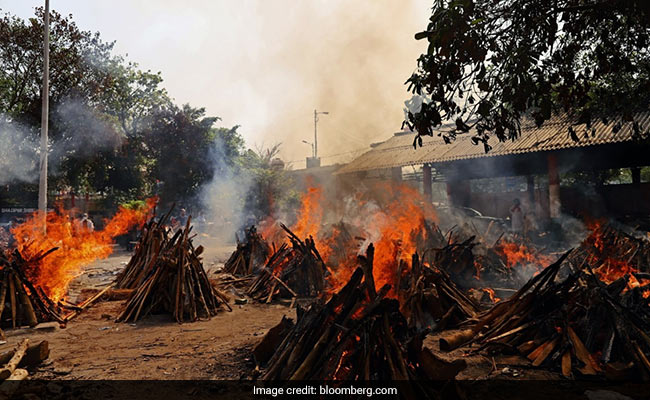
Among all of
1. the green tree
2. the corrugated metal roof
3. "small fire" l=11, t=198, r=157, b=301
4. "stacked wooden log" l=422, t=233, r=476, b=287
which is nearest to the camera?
"small fire" l=11, t=198, r=157, b=301

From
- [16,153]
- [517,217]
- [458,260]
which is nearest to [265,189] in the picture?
[16,153]

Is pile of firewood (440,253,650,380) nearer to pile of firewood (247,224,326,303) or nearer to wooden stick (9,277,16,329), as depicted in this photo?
pile of firewood (247,224,326,303)

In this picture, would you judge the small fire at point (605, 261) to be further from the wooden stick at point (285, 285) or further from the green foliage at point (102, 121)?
the green foliage at point (102, 121)

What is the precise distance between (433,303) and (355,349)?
8.84 feet

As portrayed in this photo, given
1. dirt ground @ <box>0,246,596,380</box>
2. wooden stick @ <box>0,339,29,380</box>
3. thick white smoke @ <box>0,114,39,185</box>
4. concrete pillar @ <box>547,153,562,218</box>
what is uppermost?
thick white smoke @ <box>0,114,39,185</box>

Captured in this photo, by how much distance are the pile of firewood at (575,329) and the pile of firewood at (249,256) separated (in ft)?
24.0

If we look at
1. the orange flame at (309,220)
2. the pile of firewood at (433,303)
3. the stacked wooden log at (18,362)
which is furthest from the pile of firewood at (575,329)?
the orange flame at (309,220)

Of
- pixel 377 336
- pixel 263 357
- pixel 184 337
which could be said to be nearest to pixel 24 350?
pixel 184 337

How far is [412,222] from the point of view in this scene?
432 inches

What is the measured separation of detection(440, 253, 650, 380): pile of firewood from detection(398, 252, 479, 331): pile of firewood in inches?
24.6

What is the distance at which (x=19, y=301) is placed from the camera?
6.87m

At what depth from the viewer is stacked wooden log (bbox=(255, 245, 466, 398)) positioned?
3.71 meters

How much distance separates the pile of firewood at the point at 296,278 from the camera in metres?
9.16

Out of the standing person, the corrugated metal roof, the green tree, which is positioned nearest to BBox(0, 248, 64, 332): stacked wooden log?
the corrugated metal roof
